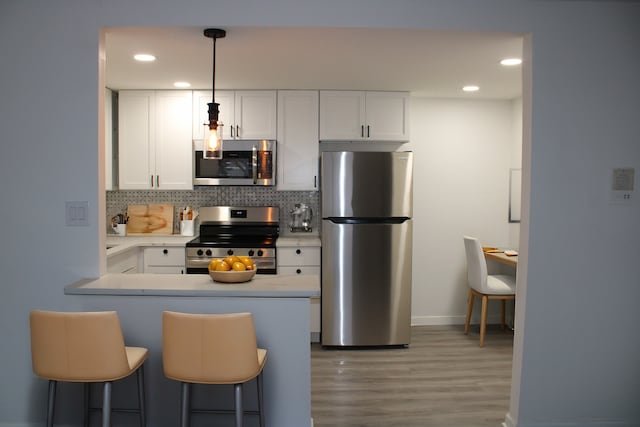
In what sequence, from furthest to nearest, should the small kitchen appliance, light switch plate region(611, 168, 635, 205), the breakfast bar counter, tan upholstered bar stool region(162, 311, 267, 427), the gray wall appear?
the small kitchen appliance, light switch plate region(611, 168, 635, 205), the gray wall, the breakfast bar counter, tan upholstered bar stool region(162, 311, 267, 427)

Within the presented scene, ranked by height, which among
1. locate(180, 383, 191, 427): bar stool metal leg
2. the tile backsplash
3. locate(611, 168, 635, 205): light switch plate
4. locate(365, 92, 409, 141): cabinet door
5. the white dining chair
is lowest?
locate(180, 383, 191, 427): bar stool metal leg

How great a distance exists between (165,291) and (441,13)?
2.07m

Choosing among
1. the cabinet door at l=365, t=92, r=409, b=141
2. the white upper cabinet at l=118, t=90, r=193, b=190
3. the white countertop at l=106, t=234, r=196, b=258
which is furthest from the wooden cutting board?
the cabinet door at l=365, t=92, r=409, b=141

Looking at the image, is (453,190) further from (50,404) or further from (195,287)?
(50,404)

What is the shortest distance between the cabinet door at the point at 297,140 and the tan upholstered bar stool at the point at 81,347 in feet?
8.94

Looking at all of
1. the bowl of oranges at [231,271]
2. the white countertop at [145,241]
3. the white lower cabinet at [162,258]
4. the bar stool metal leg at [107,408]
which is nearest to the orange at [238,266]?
the bowl of oranges at [231,271]

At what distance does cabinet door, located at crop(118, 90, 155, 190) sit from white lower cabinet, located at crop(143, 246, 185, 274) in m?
0.67

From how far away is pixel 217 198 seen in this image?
5.08 m

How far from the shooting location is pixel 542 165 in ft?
9.32

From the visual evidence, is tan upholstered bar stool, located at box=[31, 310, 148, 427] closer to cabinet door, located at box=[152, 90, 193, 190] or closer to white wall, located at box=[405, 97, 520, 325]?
cabinet door, located at box=[152, 90, 193, 190]

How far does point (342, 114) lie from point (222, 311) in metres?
2.59

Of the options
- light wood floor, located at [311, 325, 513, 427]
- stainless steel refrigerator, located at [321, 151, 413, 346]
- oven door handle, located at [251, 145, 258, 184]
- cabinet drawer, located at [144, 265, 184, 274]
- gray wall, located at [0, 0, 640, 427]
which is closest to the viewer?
gray wall, located at [0, 0, 640, 427]

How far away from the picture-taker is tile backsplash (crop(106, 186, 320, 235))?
5.07 m

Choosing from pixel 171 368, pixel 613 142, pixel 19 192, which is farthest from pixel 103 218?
pixel 613 142
